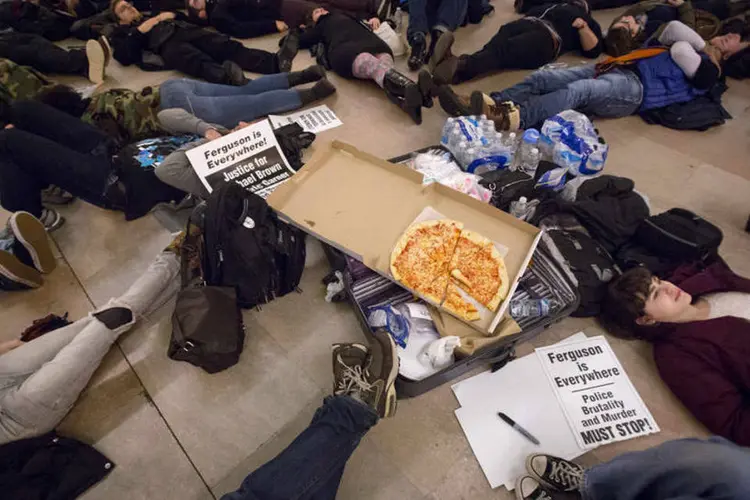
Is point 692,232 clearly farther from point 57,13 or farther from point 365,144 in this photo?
point 57,13

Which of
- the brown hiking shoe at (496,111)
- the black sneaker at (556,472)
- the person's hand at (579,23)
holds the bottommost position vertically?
the black sneaker at (556,472)

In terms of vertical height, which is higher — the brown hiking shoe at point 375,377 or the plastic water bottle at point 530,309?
the plastic water bottle at point 530,309

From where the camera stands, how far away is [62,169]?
1710 millimetres

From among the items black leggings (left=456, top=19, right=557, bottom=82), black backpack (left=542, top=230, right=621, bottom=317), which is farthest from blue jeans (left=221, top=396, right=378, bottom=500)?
black leggings (left=456, top=19, right=557, bottom=82)

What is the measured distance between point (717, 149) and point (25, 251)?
10.2ft

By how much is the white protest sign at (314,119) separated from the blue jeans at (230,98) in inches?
2.2

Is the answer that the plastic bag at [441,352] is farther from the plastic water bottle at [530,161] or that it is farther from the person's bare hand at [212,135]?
the person's bare hand at [212,135]

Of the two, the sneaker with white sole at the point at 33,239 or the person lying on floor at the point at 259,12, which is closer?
the sneaker with white sole at the point at 33,239

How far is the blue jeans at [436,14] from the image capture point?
2.67m

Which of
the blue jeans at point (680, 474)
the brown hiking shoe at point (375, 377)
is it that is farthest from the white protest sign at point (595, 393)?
the brown hiking shoe at point (375, 377)

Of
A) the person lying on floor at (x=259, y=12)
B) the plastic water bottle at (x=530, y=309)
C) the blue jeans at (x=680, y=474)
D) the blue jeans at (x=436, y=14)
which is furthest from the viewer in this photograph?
the person lying on floor at (x=259, y=12)

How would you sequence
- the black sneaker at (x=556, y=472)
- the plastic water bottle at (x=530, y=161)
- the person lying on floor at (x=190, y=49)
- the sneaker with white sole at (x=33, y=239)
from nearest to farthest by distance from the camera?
the black sneaker at (x=556, y=472) → the sneaker with white sole at (x=33, y=239) → the plastic water bottle at (x=530, y=161) → the person lying on floor at (x=190, y=49)

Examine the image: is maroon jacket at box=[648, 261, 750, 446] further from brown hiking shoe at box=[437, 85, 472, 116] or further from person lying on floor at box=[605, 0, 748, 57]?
person lying on floor at box=[605, 0, 748, 57]

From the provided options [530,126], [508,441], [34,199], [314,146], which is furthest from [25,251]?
[530,126]
